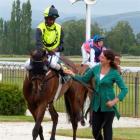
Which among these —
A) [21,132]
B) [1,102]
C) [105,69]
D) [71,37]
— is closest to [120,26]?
[71,37]

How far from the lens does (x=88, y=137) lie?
14.5m

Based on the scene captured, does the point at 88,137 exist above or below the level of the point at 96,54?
below

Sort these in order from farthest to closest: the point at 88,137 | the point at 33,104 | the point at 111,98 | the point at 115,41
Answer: the point at 115,41 < the point at 88,137 < the point at 33,104 < the point at 111,98

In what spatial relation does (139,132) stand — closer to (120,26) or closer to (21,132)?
(21,132)

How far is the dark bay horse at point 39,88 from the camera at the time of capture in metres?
12.5

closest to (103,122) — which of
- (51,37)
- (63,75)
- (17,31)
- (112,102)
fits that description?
(112,102)

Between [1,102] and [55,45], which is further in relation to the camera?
[1,102]

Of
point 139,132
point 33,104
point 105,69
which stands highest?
point 105,69

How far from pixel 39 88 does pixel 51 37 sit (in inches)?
51.5

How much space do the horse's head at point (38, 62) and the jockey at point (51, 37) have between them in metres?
0.20

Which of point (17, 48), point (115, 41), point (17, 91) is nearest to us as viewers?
point (17, 91)

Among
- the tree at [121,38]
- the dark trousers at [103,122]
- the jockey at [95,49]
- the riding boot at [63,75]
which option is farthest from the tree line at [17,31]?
the dark trousers at [103,122]

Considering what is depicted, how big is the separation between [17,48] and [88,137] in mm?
43662

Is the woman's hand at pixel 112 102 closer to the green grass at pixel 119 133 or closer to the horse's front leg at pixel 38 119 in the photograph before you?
the horse's front leg at pixel 38 119
